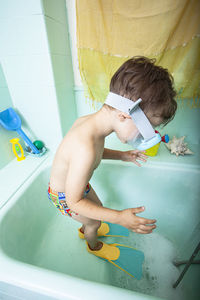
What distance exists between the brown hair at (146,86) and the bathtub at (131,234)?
0.60 m

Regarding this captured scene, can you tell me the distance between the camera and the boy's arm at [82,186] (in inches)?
19.9

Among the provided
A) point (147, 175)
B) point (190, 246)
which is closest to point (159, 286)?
point (190, 246)

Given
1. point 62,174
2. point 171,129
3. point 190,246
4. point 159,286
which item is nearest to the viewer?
point 62,174

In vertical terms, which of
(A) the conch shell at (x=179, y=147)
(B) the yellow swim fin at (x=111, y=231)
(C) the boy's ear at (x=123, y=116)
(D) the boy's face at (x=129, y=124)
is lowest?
(B) the yellow swim fin at (x=111, y=231)

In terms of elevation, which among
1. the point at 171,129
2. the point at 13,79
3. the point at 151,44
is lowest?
the point at 171,129

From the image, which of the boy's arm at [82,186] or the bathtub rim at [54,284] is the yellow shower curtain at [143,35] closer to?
the boy's arm at [82,186]

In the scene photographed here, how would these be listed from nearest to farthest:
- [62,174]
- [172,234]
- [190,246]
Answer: [62,174] → [190,246] → [172,234]

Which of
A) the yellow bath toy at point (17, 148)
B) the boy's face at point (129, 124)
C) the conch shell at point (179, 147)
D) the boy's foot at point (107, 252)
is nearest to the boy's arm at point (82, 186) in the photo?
the boy's face at point (129, 124)

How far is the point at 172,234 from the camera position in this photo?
1.01 m

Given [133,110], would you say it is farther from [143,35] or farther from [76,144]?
[143,35]

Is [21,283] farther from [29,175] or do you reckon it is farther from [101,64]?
[101,64]

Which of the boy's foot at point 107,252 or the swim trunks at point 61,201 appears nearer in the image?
the swim trunks at point 61,201

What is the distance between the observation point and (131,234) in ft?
3.43

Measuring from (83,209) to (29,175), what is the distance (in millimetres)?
551
